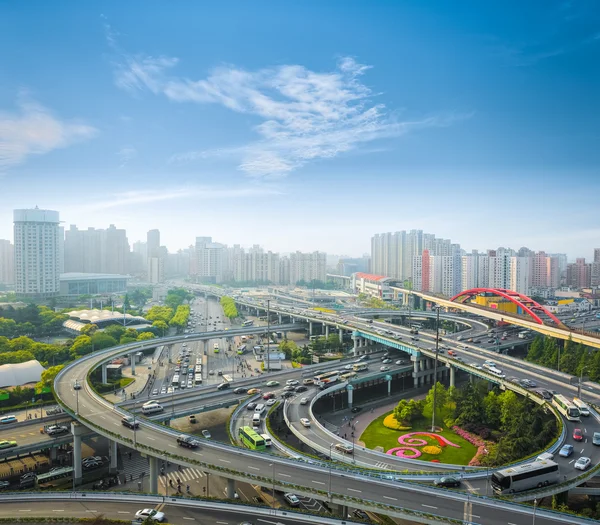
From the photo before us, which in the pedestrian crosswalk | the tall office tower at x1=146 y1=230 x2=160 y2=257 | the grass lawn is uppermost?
the tall office tower at x1=146 y1=230 x2=160 y2=257

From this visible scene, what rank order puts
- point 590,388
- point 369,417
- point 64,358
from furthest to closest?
1. point 64,358
2. point 369,417
3. point 590,388

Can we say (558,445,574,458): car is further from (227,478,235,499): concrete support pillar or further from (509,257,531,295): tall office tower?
(509,257,531,295): tall office tower

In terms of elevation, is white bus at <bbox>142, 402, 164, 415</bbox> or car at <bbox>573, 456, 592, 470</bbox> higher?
car at <bbox>573, 456, 592, 470</bbox>

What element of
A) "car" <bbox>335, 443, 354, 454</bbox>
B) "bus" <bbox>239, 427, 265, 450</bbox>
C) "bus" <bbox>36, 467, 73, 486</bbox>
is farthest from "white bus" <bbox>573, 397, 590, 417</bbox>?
"bus" <bbox>36, 467, 73, 486</bbox>

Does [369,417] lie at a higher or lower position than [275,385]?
lower

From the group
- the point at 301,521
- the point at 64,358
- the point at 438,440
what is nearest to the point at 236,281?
the point at 64,358

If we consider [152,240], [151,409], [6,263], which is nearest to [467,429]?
[151,409]

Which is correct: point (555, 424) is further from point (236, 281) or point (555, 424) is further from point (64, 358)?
point (236, 281)
